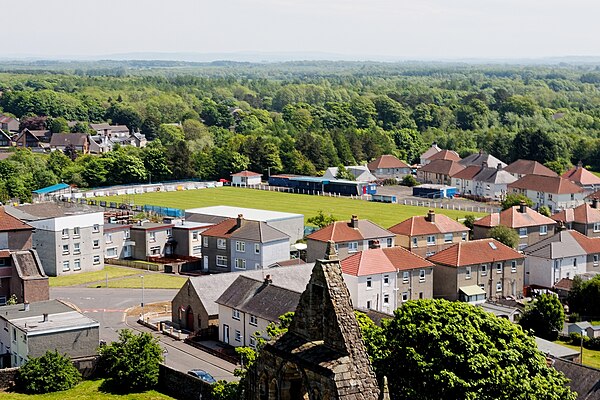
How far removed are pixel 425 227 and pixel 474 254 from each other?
832cm

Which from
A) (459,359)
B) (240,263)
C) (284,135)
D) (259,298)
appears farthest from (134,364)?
(284,135)

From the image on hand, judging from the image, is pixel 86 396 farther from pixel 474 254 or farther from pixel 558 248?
pixel 558 248

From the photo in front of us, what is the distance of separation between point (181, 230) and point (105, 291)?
1290 cm

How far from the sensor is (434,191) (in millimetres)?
103312

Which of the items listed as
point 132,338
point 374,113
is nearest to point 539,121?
point 374,113

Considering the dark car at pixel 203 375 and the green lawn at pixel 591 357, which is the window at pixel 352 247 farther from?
the dark car at pixel 203 375

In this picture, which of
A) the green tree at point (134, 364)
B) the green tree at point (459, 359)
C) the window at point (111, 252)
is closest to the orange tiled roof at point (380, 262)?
the green tree at point (134, 364)

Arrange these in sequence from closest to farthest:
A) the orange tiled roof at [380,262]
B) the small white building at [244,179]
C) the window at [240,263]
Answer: the orange tiled roof at [380,262]
the window at [240,263]
the small white building at [244,179]

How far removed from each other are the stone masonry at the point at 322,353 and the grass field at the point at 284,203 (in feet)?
221

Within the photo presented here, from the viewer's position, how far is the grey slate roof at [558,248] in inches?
2279

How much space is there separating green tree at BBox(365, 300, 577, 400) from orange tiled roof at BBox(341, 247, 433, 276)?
68.7ft

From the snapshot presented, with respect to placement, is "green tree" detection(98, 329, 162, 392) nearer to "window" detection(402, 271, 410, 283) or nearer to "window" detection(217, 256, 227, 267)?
"window" detection(402, 271, 410, 283)

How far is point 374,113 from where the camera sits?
6905 inches

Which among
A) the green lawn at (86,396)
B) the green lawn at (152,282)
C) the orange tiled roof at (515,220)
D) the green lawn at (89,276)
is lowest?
the green lawn at (89,276)
